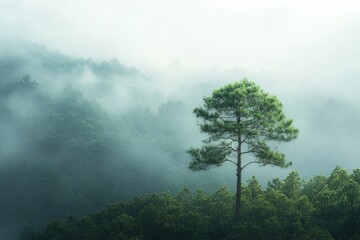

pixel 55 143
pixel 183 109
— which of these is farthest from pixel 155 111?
pixel 55 143

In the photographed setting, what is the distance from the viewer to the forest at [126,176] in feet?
78.1

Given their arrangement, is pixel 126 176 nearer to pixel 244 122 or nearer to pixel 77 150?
pixel 77 150

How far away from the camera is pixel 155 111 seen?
6757 inches

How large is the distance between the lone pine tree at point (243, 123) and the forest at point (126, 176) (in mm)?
3080

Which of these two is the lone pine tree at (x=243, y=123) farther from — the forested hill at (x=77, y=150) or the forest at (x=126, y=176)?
the forested hill at (x=77, y=150)

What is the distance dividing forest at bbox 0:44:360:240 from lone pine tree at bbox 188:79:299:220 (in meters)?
3.08

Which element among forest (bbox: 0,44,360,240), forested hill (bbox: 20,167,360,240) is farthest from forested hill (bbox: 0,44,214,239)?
forested hill (bbox: 20,167,360,240)

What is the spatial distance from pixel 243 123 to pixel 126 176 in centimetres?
8729

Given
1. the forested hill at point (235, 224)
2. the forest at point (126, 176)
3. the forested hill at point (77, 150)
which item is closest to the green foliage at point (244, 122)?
the forested hill at point (235, 224)

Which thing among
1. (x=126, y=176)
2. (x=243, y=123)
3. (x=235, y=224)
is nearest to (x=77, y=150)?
(x=126, y=176)

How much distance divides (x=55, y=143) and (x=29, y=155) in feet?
25.7

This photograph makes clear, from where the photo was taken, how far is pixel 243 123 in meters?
24.5

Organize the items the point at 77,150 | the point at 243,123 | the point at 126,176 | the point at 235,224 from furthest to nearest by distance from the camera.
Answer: the point at 77,150 < the point at 126,176 < the point at 243,123 < the point at 235,224

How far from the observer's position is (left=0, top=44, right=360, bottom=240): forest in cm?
2380
